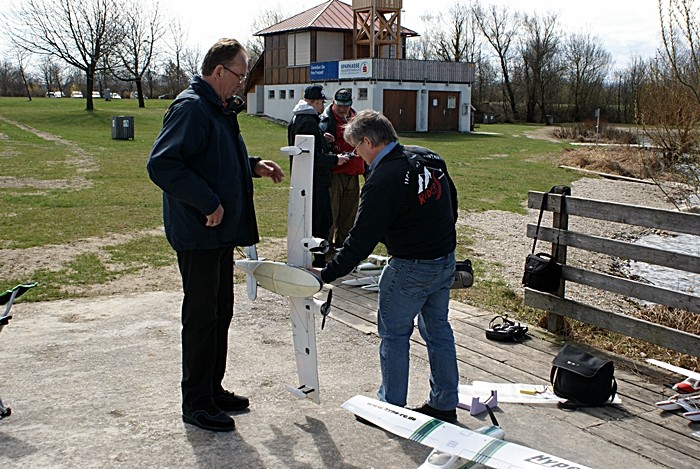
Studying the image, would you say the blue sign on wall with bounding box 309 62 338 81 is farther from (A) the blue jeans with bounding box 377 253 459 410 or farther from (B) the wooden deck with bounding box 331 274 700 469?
(A) the blue jeans with bounding box 377 253 459 410

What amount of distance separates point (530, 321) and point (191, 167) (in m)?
4.09

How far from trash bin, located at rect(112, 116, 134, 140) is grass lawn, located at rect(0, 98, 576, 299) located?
55 cm

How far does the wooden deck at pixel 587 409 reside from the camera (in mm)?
4305

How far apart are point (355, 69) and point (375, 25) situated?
435 centimetres

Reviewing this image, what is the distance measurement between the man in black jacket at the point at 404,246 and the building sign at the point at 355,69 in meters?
37.9

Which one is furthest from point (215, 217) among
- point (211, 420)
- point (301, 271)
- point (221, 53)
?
point (211, 420)

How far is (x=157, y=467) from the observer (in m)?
3.88

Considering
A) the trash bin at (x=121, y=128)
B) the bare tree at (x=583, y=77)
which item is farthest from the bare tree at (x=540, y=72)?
the trash bin at (x=121, y=128)

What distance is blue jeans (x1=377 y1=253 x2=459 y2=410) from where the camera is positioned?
14.3 ft

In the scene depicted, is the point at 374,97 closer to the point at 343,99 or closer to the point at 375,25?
the point at 375,25

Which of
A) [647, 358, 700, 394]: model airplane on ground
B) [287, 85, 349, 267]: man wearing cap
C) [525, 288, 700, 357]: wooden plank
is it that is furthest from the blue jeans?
[287, 85, 349, 267]: man wearing cap

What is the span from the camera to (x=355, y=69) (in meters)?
42.2

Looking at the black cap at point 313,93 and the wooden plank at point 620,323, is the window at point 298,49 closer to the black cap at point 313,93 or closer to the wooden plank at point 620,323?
the black cap at point 313,93

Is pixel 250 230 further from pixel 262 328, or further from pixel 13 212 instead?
pixel 13 212
